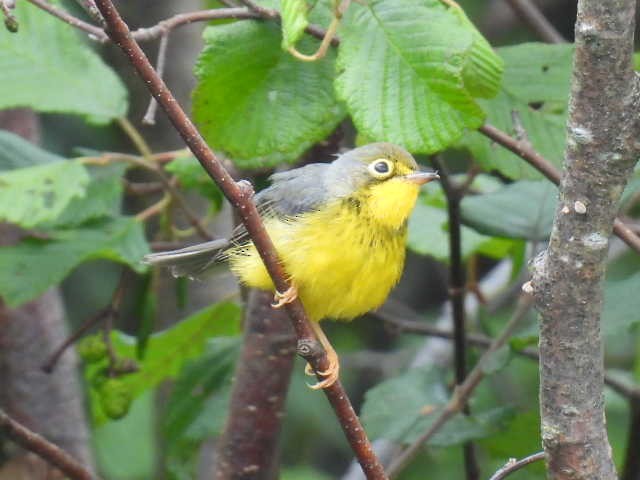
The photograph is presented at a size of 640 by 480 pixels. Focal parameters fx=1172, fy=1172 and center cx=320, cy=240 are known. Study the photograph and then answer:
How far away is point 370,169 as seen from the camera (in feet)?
9.56

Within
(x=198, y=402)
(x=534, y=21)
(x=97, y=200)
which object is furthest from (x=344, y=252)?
(x=534, y=21)

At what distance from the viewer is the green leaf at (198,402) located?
3523 millimetres

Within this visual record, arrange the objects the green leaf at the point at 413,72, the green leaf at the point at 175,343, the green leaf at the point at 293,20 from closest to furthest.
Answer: the green leaf at the point at 293,20
the green leaf at the point at 413,72
the green leaf at the point at 175,343

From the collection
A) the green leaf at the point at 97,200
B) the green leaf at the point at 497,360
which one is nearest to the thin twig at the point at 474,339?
the green leaf at the point at 497,360

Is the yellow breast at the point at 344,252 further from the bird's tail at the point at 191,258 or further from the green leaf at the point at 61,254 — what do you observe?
the green leaf at the point at 61,254

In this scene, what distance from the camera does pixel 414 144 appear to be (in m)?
2.47

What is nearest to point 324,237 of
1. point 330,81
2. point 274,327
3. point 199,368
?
point 330,81

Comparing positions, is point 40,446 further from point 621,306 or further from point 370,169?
point 621,306

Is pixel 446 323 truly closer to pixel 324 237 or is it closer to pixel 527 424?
pixel 527 424

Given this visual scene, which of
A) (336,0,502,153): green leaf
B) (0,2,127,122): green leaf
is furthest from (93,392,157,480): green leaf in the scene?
(336,0,502,153): green leaf

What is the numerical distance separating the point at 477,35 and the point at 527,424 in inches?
56.5

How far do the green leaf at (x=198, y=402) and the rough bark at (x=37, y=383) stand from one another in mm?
382

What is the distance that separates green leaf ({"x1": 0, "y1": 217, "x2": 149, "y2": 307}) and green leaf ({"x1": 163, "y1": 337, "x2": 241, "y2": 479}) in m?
0.52

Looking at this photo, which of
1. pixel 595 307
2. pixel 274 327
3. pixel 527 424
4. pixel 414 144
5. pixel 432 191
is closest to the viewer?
pixel 595 307
